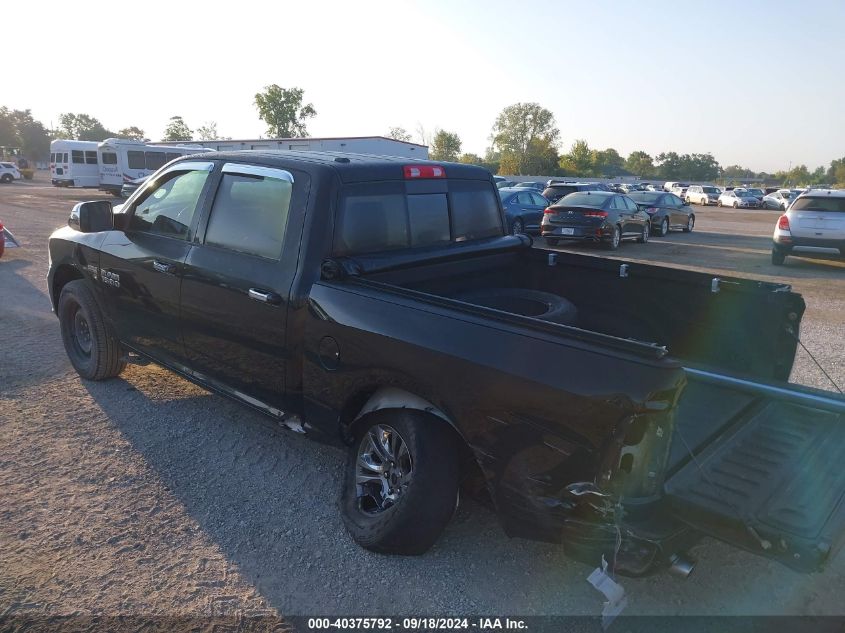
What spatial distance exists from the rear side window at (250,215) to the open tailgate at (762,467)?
2.36 metres

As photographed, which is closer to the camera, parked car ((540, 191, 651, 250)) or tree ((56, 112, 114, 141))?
parked car ((540, 191, 651, 250))

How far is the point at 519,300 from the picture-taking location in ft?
13.2

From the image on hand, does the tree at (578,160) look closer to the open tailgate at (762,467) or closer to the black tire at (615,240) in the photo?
the black tire at (615,240)

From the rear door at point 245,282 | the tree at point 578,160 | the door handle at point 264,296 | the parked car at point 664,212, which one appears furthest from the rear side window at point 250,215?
the tree at point 578,160

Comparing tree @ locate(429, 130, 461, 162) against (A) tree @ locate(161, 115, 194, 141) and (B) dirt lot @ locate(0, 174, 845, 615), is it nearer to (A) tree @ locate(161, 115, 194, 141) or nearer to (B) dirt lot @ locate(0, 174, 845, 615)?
(A) tree @ locate(161, 115, 194, 141)

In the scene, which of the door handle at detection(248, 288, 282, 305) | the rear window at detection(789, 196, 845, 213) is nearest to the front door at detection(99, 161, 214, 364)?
the door handle at detection(248, 288, 282, 305)

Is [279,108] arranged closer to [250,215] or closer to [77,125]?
[77,125]

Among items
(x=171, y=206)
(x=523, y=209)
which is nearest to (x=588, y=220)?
(x=523, y=209)

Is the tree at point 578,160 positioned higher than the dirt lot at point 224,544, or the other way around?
the tree at point 578,160

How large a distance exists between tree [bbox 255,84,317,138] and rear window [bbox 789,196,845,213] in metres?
91.1

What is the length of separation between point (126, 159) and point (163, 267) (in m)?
32.9

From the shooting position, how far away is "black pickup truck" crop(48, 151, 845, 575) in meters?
2.36

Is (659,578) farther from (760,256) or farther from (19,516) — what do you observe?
(760,256)

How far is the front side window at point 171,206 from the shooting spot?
4.08 m
